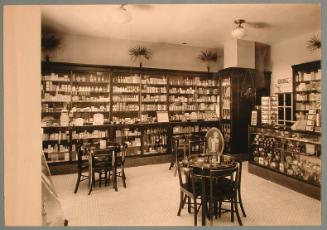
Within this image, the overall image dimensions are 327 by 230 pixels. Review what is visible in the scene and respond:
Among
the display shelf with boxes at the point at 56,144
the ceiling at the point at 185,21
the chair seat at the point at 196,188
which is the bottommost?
the chair seat at the point at 196,188

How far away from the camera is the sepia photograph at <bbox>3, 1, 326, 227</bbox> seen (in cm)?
178

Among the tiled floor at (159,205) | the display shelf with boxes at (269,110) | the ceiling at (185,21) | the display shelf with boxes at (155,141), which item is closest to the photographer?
the tiled floor at (159,205)

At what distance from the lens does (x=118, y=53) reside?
7.14 meters

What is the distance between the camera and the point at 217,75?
773 centimetres

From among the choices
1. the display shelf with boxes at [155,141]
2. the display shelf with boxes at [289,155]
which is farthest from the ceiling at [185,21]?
the display shelf with boxes at [155,141]

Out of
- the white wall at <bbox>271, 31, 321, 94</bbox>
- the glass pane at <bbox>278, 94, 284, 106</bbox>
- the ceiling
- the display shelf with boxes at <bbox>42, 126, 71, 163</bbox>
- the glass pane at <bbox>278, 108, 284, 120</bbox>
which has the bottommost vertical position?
the display shelf with boxes at <bbox>42, 126, 71, 163</bbox>

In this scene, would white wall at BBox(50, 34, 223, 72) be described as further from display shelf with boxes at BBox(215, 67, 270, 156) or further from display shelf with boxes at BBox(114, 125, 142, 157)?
display shelf with boxes at BBox(114, 125, 142, 157)

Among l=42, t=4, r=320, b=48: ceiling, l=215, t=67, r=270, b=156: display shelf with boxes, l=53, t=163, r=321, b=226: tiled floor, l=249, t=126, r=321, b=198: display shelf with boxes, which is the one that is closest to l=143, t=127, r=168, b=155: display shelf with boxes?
l=53, t=163, r=321, b=226: tiled floor

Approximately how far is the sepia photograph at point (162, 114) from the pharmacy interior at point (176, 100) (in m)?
0.03

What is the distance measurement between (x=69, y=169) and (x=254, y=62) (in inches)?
235

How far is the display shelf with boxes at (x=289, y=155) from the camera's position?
166 inches

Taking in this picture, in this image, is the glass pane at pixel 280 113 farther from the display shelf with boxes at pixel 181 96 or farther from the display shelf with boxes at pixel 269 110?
the display shelf with boxes at pixel 181 96

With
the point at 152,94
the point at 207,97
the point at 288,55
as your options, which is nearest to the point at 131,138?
the point at 152,94

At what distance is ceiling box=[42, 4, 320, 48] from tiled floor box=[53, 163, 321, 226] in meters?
3.30
